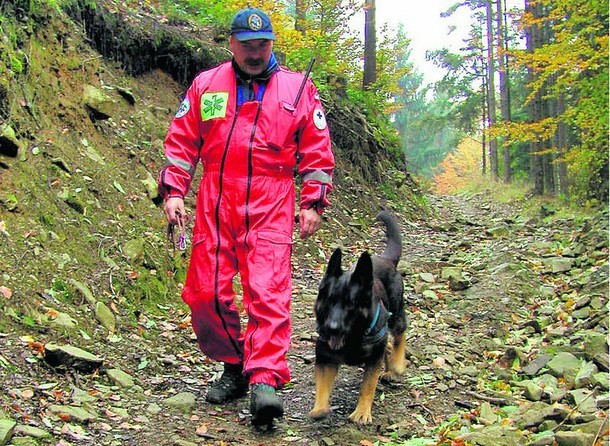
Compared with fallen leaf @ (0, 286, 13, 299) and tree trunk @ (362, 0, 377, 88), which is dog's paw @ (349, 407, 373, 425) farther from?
tree trunk @ (362, 0, 377, 88)

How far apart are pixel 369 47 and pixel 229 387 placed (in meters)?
14.1

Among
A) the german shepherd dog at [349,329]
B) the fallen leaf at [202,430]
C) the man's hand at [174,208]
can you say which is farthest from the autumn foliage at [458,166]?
the fallen leaf at [202,430]

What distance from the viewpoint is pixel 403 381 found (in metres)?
4.62

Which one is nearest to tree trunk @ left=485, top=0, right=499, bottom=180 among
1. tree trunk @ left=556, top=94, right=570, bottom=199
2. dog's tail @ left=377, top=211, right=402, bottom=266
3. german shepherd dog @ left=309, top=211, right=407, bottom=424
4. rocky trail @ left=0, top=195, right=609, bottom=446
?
tree trunk @ left=556, top=94, right=570, bottom=199

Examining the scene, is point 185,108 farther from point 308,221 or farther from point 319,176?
point 308,221

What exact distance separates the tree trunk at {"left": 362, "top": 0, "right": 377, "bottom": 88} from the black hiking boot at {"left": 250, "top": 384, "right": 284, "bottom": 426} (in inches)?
527

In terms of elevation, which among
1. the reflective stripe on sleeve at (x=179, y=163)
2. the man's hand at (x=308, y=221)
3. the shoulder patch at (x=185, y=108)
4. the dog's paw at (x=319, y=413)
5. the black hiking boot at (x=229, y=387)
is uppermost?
the shoulder patch at (x=185, y=108)

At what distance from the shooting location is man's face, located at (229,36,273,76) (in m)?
3.75

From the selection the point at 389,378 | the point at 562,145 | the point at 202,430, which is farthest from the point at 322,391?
the point at 562,145

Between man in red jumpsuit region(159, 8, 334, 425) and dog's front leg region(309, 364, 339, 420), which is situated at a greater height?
man in red jumpsuit region(159, 8, 334, 425)

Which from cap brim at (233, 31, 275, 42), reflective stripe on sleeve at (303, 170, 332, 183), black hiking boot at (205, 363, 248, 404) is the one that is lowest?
black hiking boot at (205, 363, 248, 404)

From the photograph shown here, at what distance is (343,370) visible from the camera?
479 cm

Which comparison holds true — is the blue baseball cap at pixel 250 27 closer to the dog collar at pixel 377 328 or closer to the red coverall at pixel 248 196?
the red coverall at pixel 248 196

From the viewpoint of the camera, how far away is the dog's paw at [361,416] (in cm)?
381
